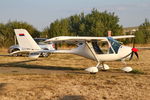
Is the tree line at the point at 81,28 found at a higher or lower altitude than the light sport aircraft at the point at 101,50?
higher

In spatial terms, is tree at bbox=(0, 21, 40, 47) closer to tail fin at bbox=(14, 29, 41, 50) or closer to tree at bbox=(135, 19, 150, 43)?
tree at bbox=(135, 19, 150, 43)

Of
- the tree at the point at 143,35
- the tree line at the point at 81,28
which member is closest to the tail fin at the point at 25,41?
the tree line at the point at 81,28

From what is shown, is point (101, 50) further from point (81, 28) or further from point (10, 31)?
point (81, 28)

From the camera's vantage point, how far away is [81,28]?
165ft

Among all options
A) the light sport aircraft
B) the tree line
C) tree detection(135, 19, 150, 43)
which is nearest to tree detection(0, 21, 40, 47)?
the tree line

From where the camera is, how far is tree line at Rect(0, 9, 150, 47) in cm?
4316

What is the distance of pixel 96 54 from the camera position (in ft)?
43.1

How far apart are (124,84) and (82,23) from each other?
44.1 meters

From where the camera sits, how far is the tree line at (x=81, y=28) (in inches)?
1699

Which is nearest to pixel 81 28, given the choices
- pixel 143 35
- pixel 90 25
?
pixel 90 25

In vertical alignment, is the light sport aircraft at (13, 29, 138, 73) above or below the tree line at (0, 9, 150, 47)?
below

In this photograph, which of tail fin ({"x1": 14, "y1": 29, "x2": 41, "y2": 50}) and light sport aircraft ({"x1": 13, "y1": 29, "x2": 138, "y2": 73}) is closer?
light sport aircraft ({"x1": 13, "y1": 29, "x2": 138, "y2": 73})

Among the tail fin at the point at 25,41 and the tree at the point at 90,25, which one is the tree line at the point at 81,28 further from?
the tail fin at the point at 25,41

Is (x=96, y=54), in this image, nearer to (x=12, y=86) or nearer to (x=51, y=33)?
(x=12, y=86)
